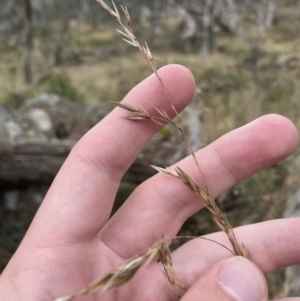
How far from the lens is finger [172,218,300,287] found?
1.34 m

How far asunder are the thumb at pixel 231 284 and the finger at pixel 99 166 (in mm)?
437

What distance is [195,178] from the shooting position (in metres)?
1.39

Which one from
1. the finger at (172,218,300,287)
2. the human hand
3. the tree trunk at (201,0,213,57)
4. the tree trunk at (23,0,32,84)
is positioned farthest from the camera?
the tree trunk at (201,0,213,57)

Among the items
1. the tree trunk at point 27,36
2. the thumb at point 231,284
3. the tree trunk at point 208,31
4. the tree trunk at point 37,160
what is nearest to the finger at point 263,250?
the thumb at point 231,284

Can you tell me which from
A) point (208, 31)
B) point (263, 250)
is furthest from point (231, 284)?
point (208, 31)

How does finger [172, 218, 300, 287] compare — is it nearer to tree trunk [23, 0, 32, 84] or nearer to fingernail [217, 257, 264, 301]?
fingernail [217, 257, 264, 301]

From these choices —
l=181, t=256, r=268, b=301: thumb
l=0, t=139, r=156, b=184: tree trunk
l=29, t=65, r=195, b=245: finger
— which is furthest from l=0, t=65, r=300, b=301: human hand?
l=0, t=139, r=156, b=184: tree trunk

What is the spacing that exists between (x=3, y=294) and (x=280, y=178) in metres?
2.14

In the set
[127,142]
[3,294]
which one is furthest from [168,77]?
[3,294]

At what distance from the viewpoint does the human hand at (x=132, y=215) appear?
119cm

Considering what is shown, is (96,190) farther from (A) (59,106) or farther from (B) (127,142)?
(A) (59,106)

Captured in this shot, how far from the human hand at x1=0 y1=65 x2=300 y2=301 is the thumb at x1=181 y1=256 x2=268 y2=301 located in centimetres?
25

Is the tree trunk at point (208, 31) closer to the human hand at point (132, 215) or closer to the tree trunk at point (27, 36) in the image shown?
the tree trunk at point (27, 36)

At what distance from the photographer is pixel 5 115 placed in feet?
10.2
